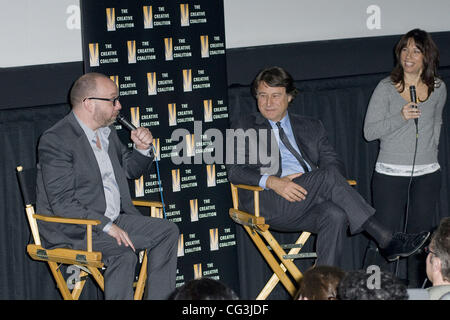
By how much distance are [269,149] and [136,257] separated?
1148 mm

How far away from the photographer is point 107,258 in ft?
13.1

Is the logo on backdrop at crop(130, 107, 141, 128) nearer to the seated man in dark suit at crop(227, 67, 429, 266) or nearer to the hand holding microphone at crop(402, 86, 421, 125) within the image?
the seated man in dark suit at crop(227, 67, 429, 266)

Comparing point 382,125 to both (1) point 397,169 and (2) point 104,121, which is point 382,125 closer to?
(1) point 397,169

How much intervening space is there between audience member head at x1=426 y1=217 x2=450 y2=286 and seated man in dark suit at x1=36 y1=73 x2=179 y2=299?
165cm

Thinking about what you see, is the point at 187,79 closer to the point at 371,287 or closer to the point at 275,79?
the point at 275,79

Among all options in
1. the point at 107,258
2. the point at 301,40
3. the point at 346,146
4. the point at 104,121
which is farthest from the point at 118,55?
the point at 346,146

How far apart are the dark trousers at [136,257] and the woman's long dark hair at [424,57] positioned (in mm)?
1708

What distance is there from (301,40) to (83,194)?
2.10 meters

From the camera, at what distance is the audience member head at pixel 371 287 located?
2.18 meters

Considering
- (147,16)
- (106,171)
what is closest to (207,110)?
(147,16)

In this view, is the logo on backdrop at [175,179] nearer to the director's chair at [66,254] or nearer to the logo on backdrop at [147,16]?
the director's chair at [66,254]

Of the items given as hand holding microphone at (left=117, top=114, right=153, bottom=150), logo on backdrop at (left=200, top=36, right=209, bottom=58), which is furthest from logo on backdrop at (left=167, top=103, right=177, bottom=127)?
logo on backdrop at (left=200, top=36, right=209, bottom=58)

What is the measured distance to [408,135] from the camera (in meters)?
4.73

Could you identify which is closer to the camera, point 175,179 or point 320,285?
point 320,285
